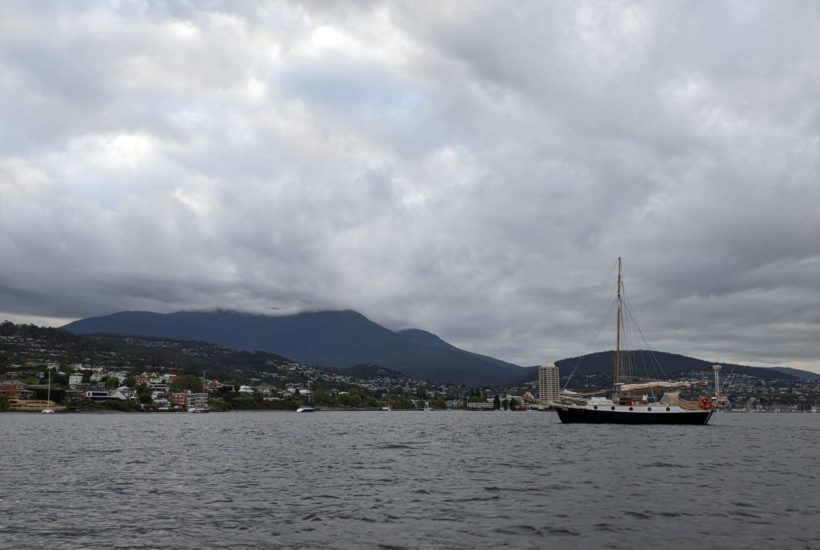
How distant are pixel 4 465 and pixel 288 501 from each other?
101 feet

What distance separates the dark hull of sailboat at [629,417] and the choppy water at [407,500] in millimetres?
67688

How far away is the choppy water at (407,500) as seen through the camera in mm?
25859

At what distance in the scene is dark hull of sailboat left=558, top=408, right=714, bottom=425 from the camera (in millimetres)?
130625

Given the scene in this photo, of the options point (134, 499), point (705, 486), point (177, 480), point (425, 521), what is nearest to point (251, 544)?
point (425, 521)

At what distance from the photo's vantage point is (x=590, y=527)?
27906 mm

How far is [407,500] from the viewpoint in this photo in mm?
35062

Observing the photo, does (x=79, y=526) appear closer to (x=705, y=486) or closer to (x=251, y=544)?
(x=251, y=544)

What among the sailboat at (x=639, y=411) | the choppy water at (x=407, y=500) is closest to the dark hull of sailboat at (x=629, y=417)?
the sailboat at (x=639, y=411)

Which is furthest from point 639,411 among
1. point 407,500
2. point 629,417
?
point 407,500

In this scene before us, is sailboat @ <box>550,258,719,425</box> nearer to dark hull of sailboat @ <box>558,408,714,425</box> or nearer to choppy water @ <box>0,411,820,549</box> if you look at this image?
dark hull of sailboat @ <box>558,408,714,425</box>

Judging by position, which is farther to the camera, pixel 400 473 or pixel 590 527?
pixel 400 473

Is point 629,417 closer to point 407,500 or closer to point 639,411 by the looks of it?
point 639,411

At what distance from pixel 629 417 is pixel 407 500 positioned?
106 metres

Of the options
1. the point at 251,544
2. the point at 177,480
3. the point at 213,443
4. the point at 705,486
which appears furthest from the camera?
the point at 213,443
